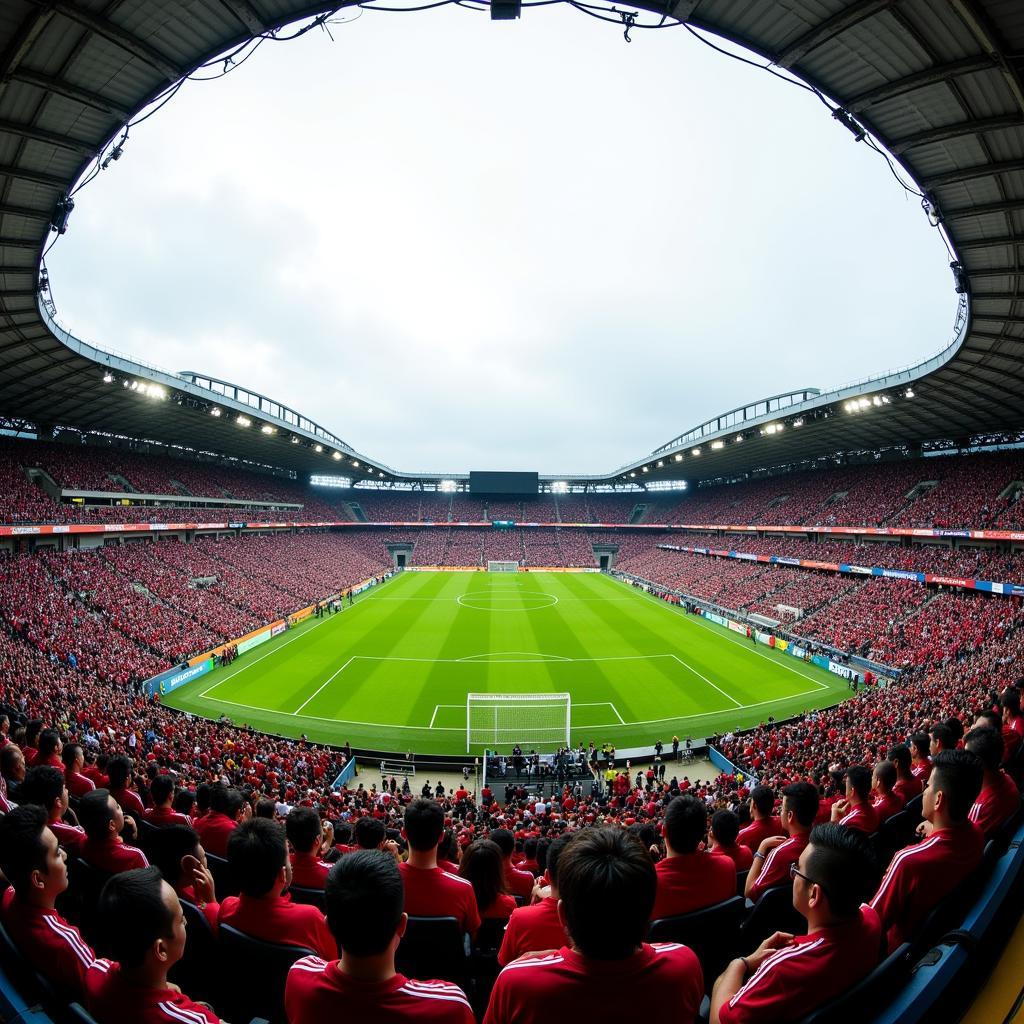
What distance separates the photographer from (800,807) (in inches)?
187

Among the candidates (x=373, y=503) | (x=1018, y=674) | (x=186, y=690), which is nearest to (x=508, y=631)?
(x=186, y=690)

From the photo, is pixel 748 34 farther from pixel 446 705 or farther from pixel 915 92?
pixel 446 705

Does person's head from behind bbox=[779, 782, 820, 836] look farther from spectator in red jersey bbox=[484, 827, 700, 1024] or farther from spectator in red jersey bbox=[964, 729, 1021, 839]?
spectator in red jersey bbox=[484, 827, 700, 1024]

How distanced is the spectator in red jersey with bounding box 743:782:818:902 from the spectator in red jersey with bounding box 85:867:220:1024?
12.7 ft

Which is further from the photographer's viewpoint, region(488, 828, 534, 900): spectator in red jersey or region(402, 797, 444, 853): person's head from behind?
region(488, 828, 534, 900): spectator in red jersey

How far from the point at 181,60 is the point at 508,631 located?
107ft

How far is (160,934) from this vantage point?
7.43ft

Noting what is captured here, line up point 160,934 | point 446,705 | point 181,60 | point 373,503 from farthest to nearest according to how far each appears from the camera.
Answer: point 373,503
point 446,705
point 181,60
point 160,934

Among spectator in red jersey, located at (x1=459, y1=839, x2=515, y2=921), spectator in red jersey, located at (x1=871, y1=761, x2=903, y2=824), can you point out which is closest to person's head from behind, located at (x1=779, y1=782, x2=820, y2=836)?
spectator in red jersey, located at (x1=871, y1=761, x2=903, y2=824)

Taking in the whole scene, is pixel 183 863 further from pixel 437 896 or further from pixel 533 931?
pixel 533 931

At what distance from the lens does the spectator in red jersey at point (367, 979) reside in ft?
6.36

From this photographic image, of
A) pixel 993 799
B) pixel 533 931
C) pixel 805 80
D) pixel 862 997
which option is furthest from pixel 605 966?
pixel 805 80

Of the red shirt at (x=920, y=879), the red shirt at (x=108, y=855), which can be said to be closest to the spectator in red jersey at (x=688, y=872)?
the red shirt at (x=920, y=879)

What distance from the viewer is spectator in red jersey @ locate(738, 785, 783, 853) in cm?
582
